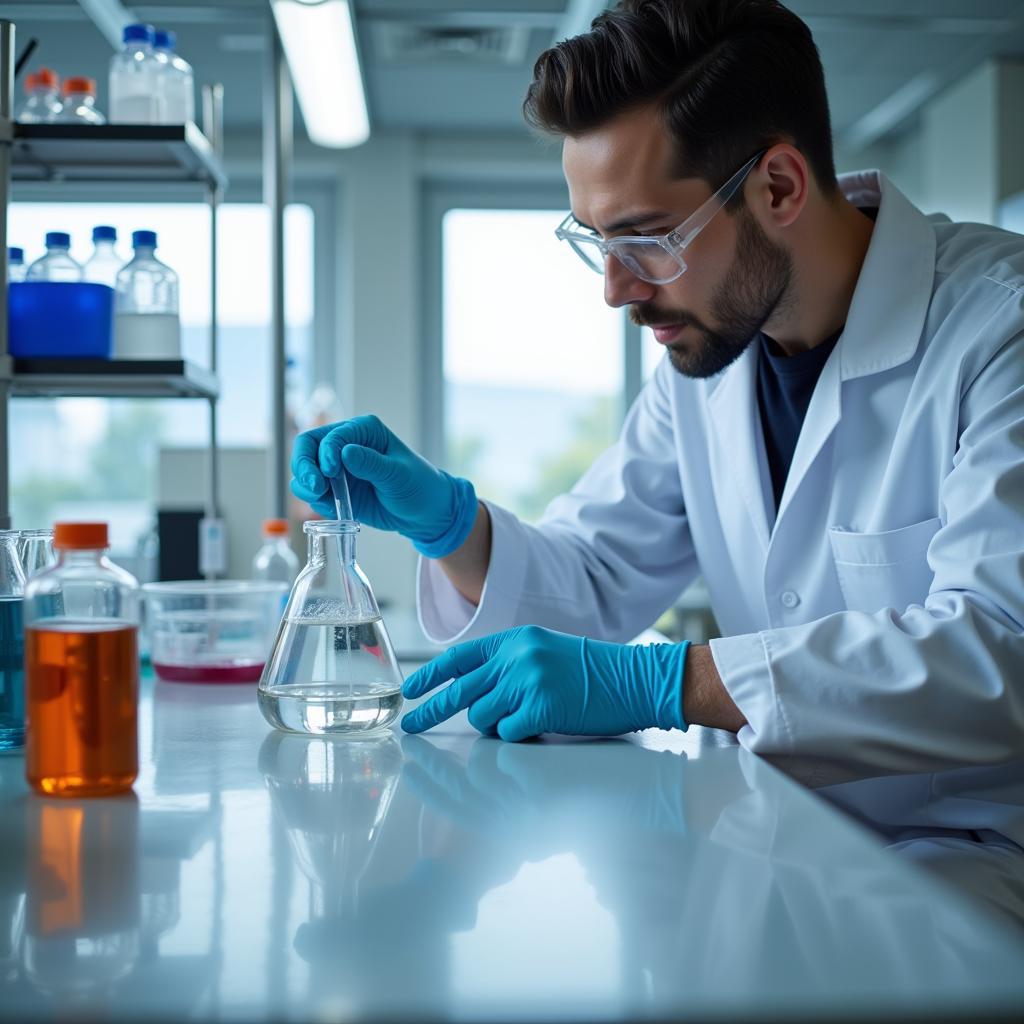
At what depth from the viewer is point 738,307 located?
142 centimetres

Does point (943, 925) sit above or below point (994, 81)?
below

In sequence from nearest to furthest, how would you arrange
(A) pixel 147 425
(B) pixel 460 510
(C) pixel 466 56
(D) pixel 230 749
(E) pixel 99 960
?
(E) pixel 99 960
(D) pixel 230 749
(B) pixel 460 510
(C) pixel 466 56
(A) pixel 147 425

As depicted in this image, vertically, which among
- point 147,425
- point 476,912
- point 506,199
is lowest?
point 476,912

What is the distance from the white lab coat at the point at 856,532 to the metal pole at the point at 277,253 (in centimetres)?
72

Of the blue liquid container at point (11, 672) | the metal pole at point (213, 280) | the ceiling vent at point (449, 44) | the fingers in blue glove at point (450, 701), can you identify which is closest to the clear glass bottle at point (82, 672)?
the blue liquid container at point (11, 672)

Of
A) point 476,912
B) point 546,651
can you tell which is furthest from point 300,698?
point 476,912

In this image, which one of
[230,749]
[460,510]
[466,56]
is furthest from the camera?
[466,56]

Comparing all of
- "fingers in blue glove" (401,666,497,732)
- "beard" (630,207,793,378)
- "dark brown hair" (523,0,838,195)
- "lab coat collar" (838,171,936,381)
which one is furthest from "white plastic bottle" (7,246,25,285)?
"lab coat collar" (838,171,936,381)

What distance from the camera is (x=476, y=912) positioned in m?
0.56

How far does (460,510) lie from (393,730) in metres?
0.43

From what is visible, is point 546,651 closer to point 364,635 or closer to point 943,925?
point 364,635

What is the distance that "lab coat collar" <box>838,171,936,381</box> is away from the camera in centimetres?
131

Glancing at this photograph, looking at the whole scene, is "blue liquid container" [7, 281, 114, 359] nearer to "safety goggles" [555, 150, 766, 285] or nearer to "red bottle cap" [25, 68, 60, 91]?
"red bottle cap" [25, 68, 60, 91]

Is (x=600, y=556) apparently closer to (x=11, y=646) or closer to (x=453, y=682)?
(x=453, y=682)
